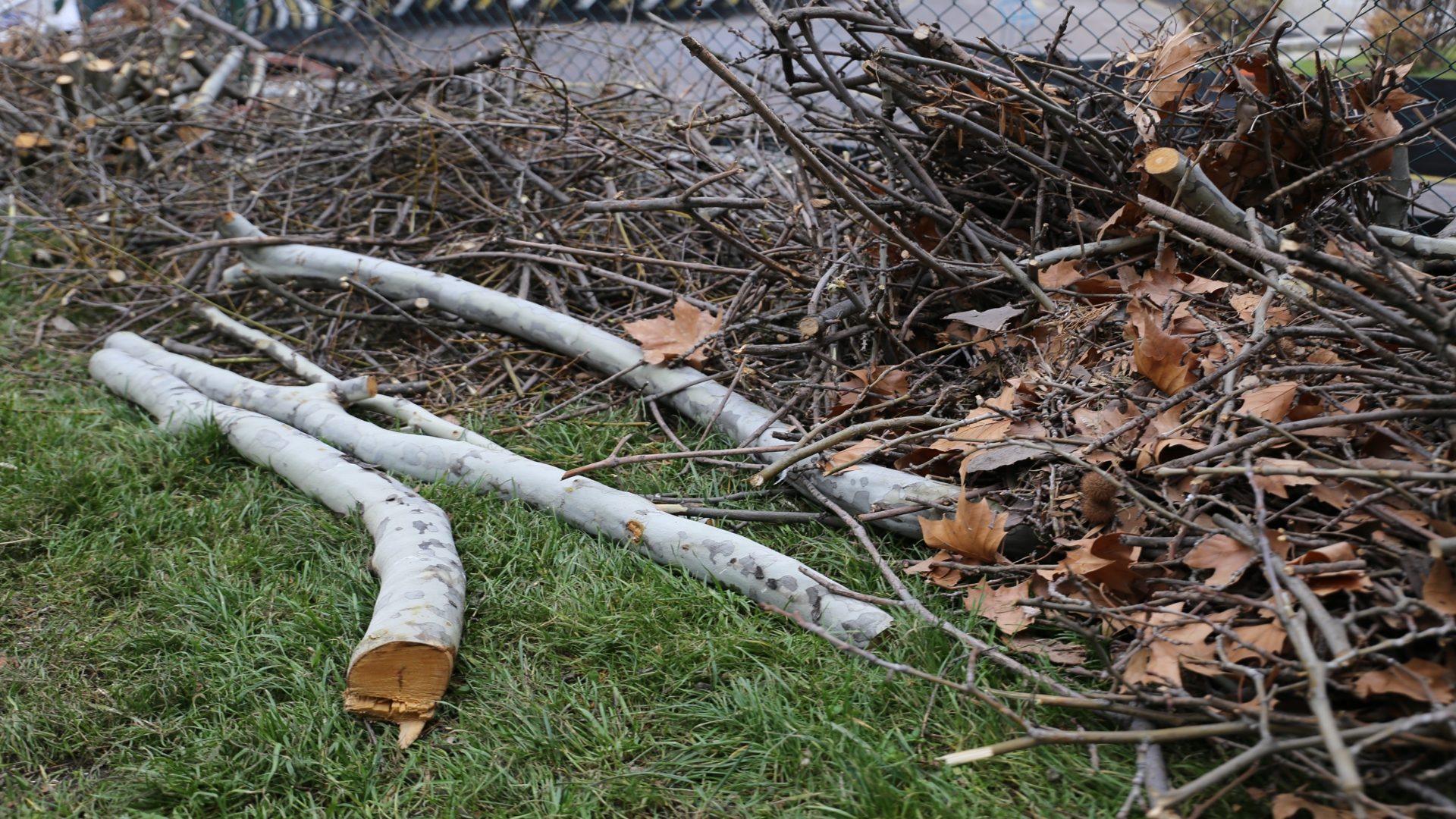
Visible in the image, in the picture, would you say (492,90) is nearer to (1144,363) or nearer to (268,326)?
(268,326)

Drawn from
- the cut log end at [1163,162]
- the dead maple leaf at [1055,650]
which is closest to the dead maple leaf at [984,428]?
the dead maple leaf at [1055,650]

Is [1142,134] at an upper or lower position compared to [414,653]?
upper

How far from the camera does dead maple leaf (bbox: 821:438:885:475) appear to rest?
8.77 feet

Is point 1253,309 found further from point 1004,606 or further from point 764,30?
point 764,30

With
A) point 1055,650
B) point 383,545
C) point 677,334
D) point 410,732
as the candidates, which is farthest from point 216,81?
point 1055,650

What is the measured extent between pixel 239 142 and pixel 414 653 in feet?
14.5

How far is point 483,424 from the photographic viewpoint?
3467 millimetres

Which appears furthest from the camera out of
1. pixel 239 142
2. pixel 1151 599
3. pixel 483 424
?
pixel 239 142

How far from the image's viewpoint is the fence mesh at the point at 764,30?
333cm

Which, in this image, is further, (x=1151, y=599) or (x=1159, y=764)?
(x=1151, y=599)

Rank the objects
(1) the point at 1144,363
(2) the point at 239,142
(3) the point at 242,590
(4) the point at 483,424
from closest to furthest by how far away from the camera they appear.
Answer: (1) the point at 1144,363 → (3) the point at 242,590 → (4) the point at 483,424 → (2) the point at 239,142

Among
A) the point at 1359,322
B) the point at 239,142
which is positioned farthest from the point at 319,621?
the point at 239,142

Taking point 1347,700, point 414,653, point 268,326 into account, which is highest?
point 1347,700

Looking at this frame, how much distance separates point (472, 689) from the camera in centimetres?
230
